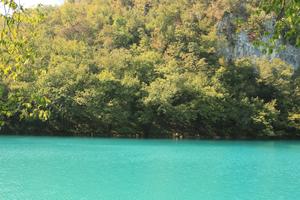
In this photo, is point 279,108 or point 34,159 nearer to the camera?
point 34,159

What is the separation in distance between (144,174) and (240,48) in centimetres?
3000

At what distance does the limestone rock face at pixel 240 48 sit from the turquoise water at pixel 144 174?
63.9ft

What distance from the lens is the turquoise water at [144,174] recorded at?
540 inches

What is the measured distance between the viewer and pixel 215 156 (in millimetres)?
23781

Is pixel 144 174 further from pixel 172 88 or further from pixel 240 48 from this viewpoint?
pixel 240 48

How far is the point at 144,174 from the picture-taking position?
1728 cm

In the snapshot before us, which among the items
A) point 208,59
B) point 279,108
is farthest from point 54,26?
point 279,108

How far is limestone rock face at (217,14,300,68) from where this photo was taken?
44156 mm

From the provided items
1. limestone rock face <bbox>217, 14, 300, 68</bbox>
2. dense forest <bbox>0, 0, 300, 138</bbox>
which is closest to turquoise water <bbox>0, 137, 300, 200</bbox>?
dense forest <bbox>0, 0, 300, 138</bbox>

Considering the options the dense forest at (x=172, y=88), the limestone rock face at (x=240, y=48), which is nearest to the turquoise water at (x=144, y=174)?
the dense forest at (x=172, y=88)

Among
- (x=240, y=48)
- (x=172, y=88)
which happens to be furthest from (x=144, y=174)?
(x=240, y=48)

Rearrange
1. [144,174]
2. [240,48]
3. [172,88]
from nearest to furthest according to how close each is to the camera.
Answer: [144,174]
[172,88]
[240,48]

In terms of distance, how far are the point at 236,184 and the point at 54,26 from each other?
145 feet

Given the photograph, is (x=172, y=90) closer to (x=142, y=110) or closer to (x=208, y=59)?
(x=142, y=110)
